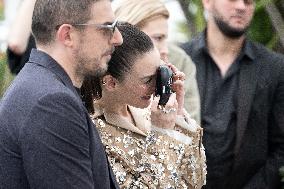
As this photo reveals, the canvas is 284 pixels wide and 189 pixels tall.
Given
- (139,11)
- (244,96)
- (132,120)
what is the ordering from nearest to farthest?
(132,120) → (139,11) → (244,96)

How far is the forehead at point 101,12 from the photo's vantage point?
9.52ft

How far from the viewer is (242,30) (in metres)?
5.41

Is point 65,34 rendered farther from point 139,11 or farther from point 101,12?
point 139,11

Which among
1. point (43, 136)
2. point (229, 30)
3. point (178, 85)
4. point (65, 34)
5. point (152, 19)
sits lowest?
point (229, 30)

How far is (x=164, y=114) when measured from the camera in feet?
11.8

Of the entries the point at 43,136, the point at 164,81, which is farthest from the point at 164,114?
the point at 43,136

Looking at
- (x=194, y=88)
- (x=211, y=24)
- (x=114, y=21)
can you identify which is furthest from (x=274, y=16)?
(x=114, y=21)

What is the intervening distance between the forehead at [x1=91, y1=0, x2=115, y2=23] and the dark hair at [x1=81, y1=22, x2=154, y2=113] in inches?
17.2

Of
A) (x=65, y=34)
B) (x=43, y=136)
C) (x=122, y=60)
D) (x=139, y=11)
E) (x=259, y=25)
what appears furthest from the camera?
(x=259, y=25)

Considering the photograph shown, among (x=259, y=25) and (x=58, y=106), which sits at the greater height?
(x=58, y=106)

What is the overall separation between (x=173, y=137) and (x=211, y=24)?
2.13 m

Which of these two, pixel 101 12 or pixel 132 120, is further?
pixel 132 120

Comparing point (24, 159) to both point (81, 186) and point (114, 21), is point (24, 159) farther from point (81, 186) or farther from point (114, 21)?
Result: point (114, 21)

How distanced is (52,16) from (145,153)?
2.60 ft
